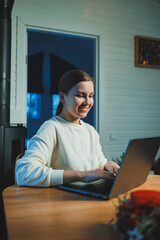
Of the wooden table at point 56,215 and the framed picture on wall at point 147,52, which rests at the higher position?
the framed picture on wall at point 147,52

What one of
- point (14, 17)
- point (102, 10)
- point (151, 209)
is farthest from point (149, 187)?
point (102, 10)

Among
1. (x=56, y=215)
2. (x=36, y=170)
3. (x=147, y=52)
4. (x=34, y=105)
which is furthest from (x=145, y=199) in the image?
(x=34, y=105)

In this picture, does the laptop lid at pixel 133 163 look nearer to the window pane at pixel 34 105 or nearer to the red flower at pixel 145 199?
the red flower at pixel 145 199

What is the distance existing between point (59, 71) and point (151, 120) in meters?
4.11

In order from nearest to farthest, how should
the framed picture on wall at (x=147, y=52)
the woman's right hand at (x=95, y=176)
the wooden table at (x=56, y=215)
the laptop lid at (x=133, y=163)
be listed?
the wooden table at (x=56, y=215) < the laptop lid at (x=133, y=163) < the woman's right hand at (x=95, y=176) < the framed picture on wall at (x=147, y=52)

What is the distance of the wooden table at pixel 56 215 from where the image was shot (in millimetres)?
572

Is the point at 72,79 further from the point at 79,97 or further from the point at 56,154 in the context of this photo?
the point at 56,154

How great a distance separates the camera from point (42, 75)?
739cm

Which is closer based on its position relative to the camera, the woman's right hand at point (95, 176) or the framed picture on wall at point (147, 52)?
the woman's right hand at point (95, 176)

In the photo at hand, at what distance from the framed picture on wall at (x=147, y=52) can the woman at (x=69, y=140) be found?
291 centimetres

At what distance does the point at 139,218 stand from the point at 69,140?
98cm

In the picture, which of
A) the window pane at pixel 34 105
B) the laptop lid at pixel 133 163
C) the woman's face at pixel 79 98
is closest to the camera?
the laptop lid at pixel 133 163

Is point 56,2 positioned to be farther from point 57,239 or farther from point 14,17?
point 57,239

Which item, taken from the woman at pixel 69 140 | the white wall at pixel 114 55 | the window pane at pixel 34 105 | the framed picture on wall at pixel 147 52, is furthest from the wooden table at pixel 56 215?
the window pane at pixel 34 105
